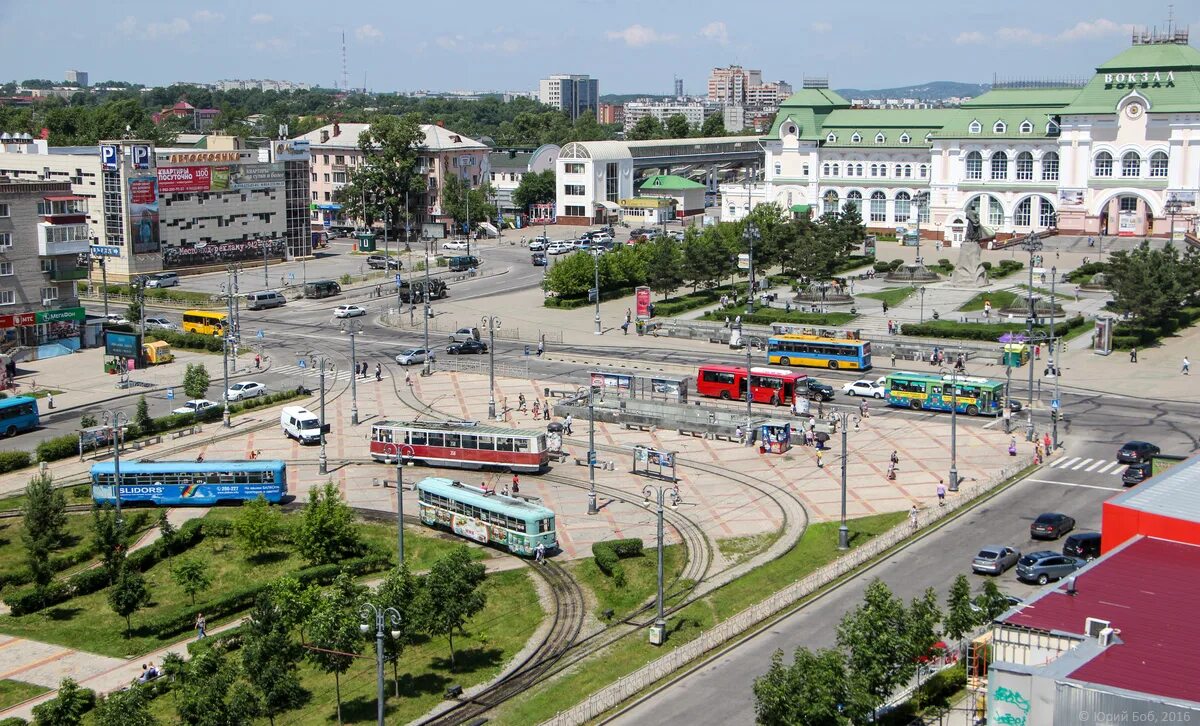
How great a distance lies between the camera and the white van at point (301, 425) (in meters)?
66.4

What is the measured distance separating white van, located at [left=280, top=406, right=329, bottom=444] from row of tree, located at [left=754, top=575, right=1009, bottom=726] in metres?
38.6

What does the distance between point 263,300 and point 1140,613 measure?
285 feet

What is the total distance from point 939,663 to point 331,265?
10244 centimetres

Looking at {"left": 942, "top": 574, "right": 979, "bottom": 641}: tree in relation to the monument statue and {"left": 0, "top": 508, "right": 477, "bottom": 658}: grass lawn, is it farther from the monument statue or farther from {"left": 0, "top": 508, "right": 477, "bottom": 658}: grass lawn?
the monument statue

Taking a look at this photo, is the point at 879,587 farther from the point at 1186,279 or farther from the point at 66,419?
the point at 1186,279

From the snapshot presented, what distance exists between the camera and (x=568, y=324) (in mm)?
98000

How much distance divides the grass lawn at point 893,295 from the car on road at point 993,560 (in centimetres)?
5635

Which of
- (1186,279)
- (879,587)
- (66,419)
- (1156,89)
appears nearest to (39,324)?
(66,419)

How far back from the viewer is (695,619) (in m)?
41.7

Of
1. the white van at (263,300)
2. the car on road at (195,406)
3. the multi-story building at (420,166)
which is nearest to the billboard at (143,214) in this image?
the white van at (263,300)

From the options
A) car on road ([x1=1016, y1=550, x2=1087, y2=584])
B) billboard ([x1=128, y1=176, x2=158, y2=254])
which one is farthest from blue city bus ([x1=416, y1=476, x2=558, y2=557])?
billboard ([x1=128, y1=176, x2=158, y2=254])

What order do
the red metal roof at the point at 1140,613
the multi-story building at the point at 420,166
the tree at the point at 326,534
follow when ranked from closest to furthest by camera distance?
1. the red metal roof at the point at 1140,613
2. the tree at the point at 326,534
3. the multi-story building at the point at 420,166

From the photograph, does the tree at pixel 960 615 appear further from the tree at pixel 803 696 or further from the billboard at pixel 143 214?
the billboard at pixel 143 214

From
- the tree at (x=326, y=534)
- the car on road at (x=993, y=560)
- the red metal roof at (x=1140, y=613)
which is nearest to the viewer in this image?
the red metal roof at (x=1140, y=613)
